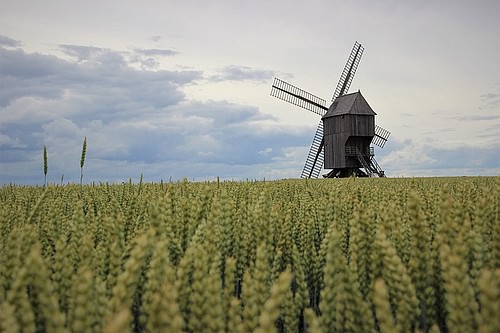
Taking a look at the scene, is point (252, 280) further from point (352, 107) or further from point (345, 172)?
point (345, 172)

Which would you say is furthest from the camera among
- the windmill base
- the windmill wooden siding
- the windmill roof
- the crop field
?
the windmill base

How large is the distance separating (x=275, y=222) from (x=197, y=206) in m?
0.56

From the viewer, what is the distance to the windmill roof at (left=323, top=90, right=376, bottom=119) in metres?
32.2

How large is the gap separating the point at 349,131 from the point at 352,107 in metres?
1.95

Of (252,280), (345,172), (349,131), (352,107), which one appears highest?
(352,107)

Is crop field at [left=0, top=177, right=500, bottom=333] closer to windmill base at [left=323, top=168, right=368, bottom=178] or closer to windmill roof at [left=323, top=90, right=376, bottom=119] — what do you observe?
windmill roof at [left=323, top=90, right=376, bottom=119]

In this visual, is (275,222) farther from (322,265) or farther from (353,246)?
(353,246)

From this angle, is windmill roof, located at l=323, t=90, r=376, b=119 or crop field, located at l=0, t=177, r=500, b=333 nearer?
crop field, located at l=0, t=177, r=500, b=333

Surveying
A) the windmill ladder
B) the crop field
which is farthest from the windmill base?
the crop field

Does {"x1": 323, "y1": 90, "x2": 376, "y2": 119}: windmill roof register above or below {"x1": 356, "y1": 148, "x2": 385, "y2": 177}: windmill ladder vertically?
above

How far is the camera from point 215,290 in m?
1.33

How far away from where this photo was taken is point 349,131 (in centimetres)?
3184

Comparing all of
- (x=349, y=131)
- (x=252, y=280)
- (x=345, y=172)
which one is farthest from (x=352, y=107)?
(x=252, y=280)

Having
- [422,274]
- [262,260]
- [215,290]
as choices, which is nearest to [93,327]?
[215,290]
